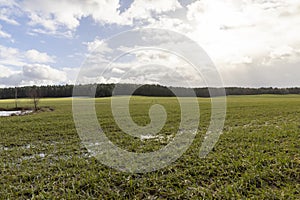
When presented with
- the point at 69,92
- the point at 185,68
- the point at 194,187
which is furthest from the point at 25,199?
the point at 69,92

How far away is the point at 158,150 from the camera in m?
11.8

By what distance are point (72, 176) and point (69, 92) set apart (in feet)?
358

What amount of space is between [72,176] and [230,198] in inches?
207

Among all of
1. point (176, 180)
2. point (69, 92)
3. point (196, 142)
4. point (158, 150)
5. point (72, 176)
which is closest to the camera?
point (176, 180)

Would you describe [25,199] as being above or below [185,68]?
below

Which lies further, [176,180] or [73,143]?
[73,143]

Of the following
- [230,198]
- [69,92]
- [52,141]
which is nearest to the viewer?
[230,198]

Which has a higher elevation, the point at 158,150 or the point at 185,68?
the point at 185,68

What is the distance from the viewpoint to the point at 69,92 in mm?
110875

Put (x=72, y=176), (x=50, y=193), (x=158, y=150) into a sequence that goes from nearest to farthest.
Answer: (x=50, y=193)
(x=72, y=176)
(x=158, y=150)

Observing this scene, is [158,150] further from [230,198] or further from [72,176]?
[230,198]

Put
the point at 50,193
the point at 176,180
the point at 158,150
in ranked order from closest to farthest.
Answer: the point at 50,193, the point at 176,180, the point at 158,150

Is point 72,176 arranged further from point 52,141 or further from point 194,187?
point 52,141

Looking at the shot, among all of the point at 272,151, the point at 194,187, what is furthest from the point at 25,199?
the point at 272,151
